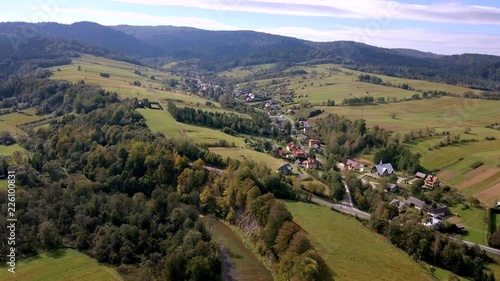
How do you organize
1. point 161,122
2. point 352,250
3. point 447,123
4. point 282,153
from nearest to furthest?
1. point 352,250
2. point 282,153
3. point 161,122
4. point 447,123

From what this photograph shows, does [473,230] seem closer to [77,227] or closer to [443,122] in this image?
[77,227]

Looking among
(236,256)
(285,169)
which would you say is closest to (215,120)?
(285,169)

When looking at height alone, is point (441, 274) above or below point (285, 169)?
below

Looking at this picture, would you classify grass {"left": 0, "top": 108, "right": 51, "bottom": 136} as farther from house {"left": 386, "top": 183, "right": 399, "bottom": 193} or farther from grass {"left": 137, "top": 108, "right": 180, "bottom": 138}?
house {"left": 386, "top": 183, "right": 399, "bottom": 193}

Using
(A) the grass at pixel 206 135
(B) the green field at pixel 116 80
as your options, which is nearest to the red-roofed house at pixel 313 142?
(A) the grass at pixel 206 135

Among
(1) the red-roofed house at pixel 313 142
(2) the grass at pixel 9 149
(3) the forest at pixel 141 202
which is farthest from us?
(1) the red-roofed house at pixel 313 142

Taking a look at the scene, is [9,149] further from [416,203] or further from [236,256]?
[416,203]

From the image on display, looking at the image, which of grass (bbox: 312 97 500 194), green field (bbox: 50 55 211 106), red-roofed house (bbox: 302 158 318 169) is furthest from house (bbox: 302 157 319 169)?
green field (bbox: 50 55 211 106)

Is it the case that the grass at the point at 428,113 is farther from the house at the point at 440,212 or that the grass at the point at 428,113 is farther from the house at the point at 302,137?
the house at the point at 440,212

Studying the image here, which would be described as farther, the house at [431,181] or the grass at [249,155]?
the grass at [249,155]
